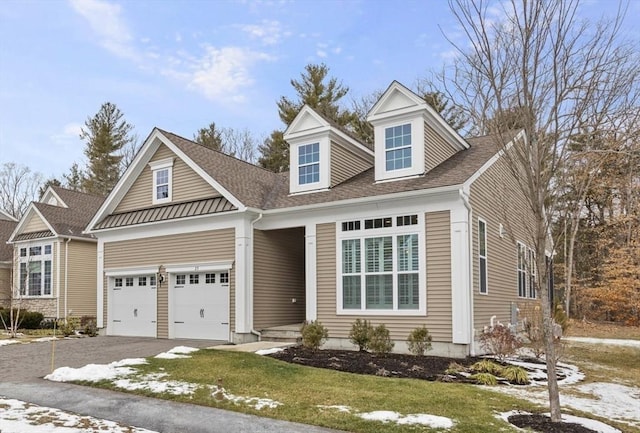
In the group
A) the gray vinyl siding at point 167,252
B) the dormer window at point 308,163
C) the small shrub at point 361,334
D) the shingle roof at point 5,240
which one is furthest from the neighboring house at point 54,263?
the small shrub at point 361,334

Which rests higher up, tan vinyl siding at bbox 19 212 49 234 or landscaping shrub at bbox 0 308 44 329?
tan vinyl siding at bbox 19 212 49 234

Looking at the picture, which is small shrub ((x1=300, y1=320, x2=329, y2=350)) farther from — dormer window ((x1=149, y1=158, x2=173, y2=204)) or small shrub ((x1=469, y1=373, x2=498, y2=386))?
dormer window ((x1=149, y1=158, x2=173, y2=204))

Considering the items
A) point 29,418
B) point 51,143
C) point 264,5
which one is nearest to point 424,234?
point 264,5

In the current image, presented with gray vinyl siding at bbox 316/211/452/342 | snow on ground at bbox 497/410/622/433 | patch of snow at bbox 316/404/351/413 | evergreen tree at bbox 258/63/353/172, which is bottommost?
snow on ground at bbox 497/410/622/433

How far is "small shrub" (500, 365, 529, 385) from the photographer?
9734 millimetres

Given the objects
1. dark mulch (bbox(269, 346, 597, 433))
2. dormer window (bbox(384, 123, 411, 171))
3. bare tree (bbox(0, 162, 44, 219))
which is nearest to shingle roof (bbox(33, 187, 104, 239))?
dark mulch (bbox(269, 346, 597, 433))

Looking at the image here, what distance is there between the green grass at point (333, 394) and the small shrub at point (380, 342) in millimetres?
2234

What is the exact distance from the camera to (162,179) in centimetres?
1766

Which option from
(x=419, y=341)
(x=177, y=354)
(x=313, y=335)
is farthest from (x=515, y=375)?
(x=177, y=354)

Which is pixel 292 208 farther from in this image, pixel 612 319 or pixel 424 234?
pixel 612 319

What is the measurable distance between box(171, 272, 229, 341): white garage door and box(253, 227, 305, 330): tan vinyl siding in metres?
0.97

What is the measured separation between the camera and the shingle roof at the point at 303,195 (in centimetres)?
1334

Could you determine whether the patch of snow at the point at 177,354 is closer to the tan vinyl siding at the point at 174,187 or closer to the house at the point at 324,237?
the house at the point at 324,237

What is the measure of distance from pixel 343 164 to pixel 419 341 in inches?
244
